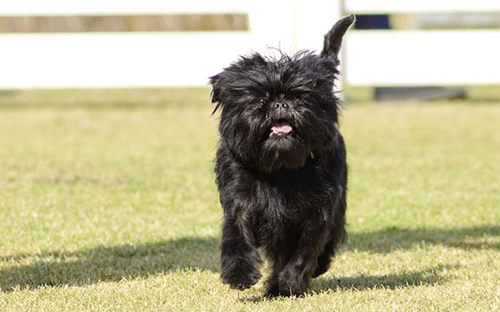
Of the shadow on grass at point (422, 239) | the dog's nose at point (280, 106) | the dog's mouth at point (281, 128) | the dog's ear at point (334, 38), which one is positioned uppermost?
the dog's ear at point (334, 38)

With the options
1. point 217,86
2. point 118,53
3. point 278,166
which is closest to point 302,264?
point 278,166

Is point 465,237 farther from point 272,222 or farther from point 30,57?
point 30,57

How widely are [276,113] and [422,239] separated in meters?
2.84

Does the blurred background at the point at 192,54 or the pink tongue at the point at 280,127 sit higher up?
the pink tongue at the point at 280,127

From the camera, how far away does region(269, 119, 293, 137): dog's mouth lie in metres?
4.80

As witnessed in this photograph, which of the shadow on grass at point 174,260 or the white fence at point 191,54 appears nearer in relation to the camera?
the shadow on grass at point 174,260

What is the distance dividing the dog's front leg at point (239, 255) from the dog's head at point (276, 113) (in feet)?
1.13

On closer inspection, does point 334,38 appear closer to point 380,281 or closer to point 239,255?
point 380,281

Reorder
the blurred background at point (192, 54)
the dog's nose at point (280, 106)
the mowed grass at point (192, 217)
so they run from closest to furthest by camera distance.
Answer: the dog's nose at point (280, 106) → the mowed grass at point (192, 217) → the blurred background at point (192, 54)

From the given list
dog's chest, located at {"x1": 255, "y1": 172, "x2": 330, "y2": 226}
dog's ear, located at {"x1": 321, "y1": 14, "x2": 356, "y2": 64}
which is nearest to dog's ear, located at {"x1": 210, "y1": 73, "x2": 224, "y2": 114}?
dog's chest, located at {"x1": 255, "y1": 172, "x2": 330, "y2": 226}

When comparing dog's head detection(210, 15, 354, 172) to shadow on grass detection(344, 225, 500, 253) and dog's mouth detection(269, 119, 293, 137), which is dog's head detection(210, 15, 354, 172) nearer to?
dog's mouth detection(269, 119, 293, 137)

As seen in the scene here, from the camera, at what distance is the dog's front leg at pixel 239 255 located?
4.77 m

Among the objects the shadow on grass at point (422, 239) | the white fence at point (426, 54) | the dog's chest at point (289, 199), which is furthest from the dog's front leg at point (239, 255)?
the white fence at point (426, 54)

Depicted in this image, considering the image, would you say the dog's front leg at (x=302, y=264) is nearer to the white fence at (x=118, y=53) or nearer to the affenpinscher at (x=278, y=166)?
the affenpinscher at (x=278, y=166)
